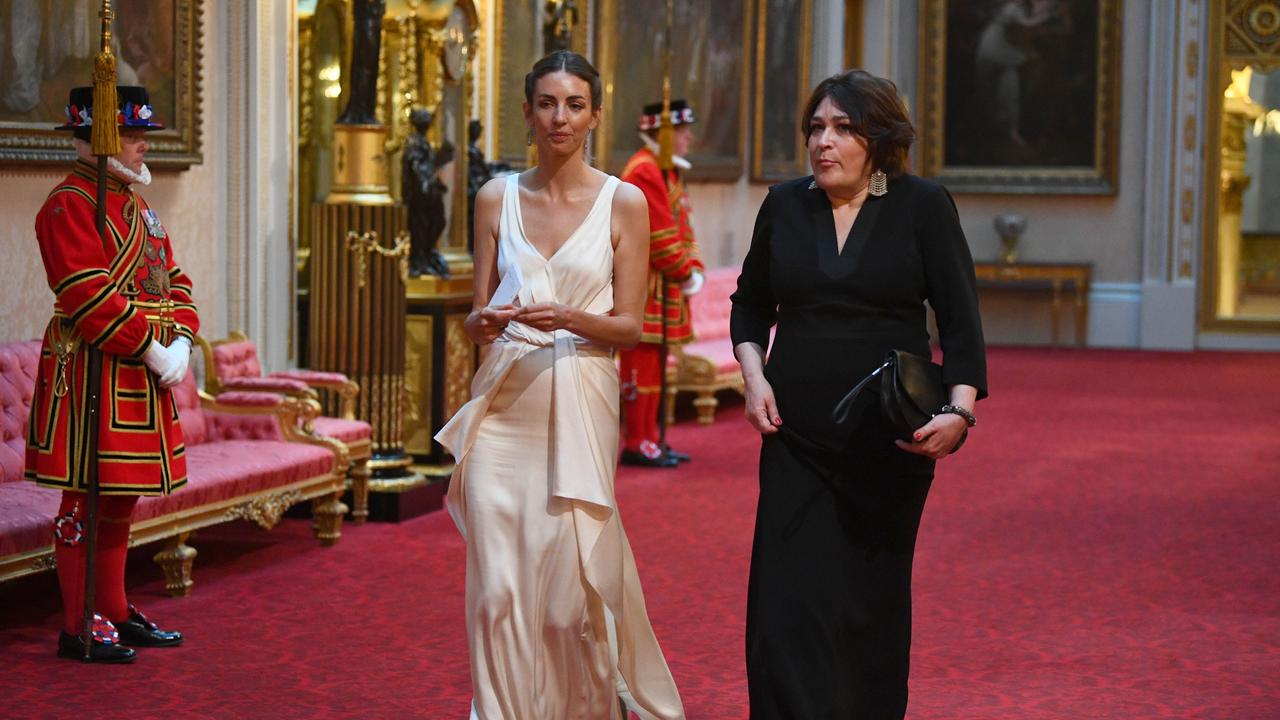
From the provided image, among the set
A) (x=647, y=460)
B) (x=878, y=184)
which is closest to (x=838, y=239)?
(x=878, y=184)

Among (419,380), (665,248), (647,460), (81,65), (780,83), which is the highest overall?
(780,83)

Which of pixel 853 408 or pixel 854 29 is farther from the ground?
pixel 854 29

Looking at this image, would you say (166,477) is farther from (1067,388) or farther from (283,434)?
(1067,388)

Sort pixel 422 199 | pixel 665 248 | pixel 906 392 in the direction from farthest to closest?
pixel 665 248 → pixel 422 199 → pixel 906 392

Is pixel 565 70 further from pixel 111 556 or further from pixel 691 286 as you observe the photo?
pixel 691 286

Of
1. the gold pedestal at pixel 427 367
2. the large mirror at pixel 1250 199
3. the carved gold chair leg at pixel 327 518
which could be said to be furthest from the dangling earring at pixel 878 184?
the large mirror at pixel 1250 199

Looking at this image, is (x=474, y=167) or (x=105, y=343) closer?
(x=105, y=343)

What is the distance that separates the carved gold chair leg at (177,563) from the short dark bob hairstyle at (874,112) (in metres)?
3.58

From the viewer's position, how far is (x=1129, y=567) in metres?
7.27

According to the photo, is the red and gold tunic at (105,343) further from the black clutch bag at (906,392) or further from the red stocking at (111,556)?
the black clutch bag at (906,392)

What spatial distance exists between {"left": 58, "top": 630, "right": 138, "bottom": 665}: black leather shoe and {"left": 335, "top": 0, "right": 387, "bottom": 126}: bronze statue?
3.53 m

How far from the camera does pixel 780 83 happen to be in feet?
55.1

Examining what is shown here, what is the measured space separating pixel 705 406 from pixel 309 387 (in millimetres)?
5149

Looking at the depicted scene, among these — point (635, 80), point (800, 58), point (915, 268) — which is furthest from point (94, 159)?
point (800, 58)
